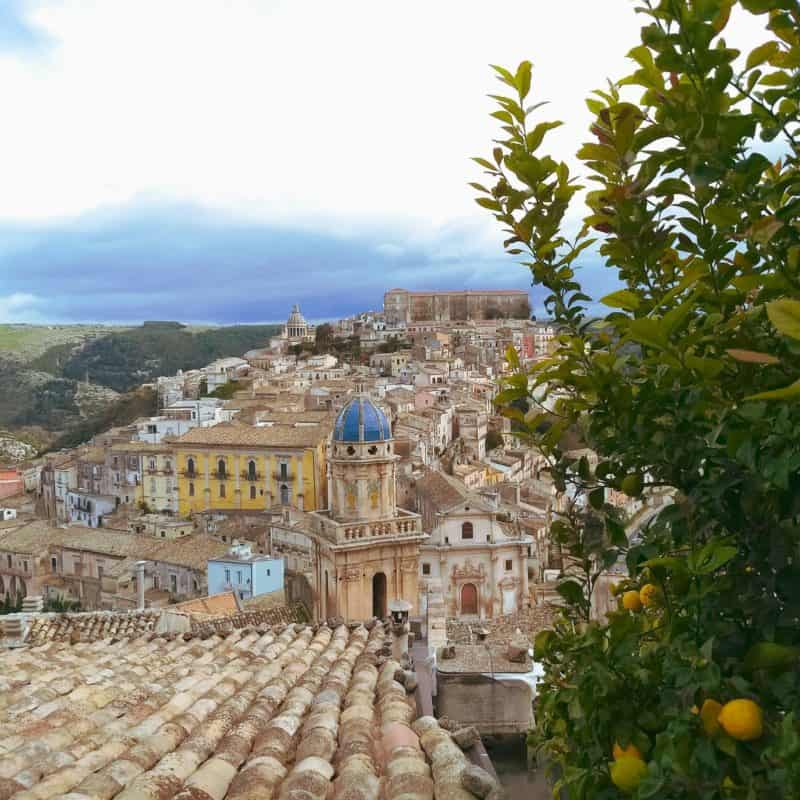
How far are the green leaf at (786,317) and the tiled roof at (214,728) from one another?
232cm

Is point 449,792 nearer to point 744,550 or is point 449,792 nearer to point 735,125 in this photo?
point 744,550

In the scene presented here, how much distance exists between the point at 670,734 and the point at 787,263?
3.23 ft

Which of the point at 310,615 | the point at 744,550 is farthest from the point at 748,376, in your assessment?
the point at 310,615

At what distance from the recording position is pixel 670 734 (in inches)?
61.8

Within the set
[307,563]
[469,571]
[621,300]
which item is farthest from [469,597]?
[621,300]

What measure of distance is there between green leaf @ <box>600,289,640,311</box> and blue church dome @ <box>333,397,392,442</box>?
15593mm

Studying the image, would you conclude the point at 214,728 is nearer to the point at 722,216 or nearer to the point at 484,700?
the point at 722,216

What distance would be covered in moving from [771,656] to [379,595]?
52.5ft

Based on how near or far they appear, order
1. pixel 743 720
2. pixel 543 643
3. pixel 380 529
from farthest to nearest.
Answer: pixel 380 529
pixel 543 643
pixel 743 720

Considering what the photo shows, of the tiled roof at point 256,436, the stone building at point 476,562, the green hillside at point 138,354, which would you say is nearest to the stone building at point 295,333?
the green hillside at point 138,354

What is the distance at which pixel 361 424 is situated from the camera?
57.6 feet

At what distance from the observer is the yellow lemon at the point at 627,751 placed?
5.97 feet

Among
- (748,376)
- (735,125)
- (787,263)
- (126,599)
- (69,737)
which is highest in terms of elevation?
(735,125)

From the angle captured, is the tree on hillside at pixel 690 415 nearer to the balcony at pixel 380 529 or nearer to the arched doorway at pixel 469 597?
the balcony at pixel 380 529
